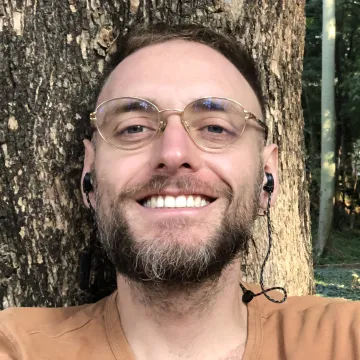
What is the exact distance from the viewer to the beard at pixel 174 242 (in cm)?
134

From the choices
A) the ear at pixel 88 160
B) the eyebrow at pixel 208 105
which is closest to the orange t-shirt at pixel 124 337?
the ear at pixel 88 160

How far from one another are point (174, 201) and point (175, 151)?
168 millimetres

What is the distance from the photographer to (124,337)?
1.45 meters

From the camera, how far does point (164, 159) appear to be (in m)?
1.38

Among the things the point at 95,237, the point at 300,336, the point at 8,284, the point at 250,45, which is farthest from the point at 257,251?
the point at 8,284

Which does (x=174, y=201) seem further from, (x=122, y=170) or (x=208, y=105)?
(x=208, y=105)

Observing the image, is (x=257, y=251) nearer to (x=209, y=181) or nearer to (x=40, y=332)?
(x=209, y=181)

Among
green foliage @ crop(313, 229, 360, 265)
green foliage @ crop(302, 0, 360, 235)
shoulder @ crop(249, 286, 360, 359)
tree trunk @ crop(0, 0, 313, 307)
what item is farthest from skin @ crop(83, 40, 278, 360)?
green foliage @ crop(302, 0, 360, 235)

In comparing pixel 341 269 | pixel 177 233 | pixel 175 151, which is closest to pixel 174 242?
pixel 177 233

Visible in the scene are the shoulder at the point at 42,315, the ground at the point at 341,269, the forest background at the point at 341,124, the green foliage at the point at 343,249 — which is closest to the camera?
the shoulder at the point at 42,315

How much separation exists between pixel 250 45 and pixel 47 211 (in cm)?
117

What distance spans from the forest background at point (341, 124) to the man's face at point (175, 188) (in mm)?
8577

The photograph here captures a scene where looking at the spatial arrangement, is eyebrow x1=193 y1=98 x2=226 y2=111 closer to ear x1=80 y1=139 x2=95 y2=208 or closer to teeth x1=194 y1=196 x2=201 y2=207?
teeth x1=194 y1=196 x2=201 y2=207

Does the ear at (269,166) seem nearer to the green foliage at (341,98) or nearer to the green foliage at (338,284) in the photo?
the green foliage at (338,284)
